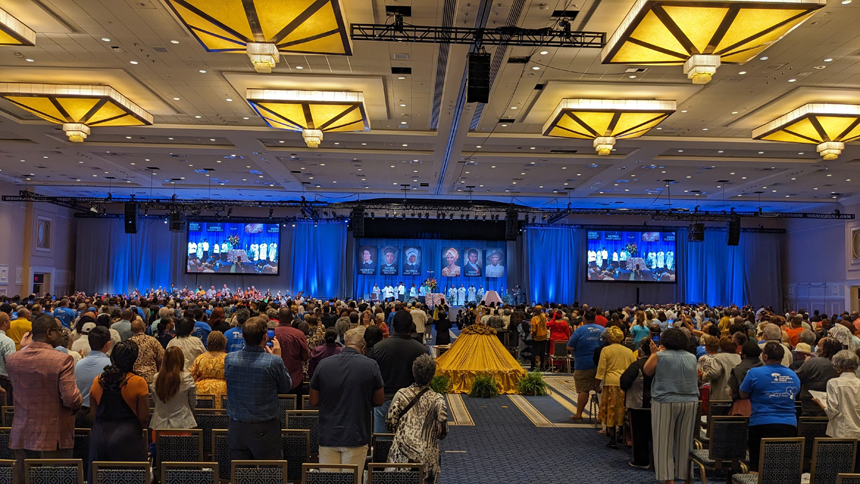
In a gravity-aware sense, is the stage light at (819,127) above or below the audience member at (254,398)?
above

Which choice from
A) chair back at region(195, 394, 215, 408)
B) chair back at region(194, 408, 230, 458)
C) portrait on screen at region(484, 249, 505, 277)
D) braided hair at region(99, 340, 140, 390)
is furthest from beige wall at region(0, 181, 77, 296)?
braided hair at region(99, 340, 140, 390)

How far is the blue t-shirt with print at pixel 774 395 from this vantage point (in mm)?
5000

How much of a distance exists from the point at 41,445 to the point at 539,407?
7197 millimetres

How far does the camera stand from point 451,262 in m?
32.0

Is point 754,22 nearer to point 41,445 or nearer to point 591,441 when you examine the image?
point 591,441

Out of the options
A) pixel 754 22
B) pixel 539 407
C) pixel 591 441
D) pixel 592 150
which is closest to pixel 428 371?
pixel 591 441

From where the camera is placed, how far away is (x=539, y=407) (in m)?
9.79

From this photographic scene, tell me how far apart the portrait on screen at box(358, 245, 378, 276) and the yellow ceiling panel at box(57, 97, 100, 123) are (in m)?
18.5

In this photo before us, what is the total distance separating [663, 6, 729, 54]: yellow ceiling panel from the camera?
8344 mm

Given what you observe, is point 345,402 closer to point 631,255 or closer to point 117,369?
point 117,369

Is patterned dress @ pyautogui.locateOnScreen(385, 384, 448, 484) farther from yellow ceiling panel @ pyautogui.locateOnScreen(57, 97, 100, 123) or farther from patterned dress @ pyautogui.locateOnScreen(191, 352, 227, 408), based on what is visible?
yellow ceiling panel @ pyautogui.locateOnScreen(57, 97, 100, 123)

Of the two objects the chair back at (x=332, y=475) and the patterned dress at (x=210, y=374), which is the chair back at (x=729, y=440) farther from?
the patterned dress at (x=210, y=374)

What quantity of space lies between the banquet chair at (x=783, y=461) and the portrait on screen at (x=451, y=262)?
2759 centimetres

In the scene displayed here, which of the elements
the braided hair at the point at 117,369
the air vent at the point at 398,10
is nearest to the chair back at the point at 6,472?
the braided hair at the point at 117,369
